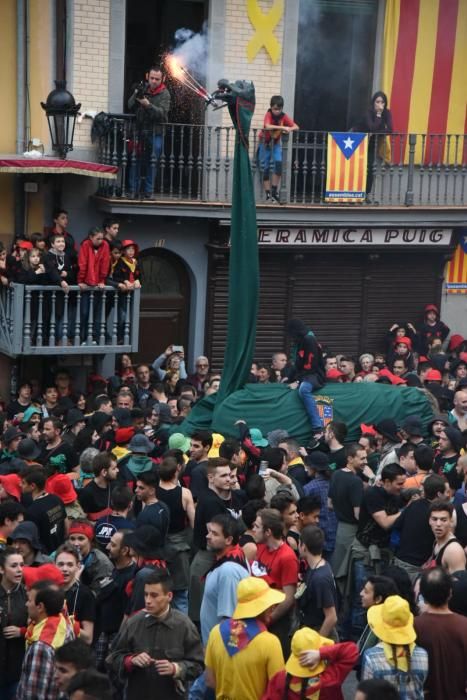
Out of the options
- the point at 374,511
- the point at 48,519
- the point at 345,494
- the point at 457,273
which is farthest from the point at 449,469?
the point at 457,273

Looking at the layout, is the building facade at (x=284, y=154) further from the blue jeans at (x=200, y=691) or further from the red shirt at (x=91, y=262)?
the blue jeans at (x=200, y=691)

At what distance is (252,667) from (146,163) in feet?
38.0

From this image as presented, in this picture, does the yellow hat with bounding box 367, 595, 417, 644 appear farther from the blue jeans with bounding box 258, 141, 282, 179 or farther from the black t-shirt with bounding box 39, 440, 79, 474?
the blue jeans with bounding box 258, 141, 282, 179

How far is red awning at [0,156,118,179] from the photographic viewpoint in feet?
54.4

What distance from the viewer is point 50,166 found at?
54.7ft

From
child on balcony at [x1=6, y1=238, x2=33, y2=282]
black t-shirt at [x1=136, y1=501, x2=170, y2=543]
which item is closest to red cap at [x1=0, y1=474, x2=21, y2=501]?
black t-shirt at [x1=136, y1=501, x2=170, y2=543]

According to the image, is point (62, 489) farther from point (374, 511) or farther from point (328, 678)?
point (328, 678)

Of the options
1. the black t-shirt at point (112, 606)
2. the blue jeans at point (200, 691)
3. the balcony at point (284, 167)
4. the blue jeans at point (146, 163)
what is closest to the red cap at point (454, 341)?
the balcony at point (284, 167)

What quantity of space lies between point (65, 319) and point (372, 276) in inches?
223

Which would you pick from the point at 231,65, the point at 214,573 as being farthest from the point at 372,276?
the point at 214,573

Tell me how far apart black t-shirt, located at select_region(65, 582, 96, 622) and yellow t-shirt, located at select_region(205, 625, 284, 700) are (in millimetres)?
1367

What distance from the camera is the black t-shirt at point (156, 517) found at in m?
9.52

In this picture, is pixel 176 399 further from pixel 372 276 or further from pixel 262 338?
pixel 372 276

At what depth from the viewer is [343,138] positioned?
1869 cm
